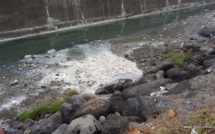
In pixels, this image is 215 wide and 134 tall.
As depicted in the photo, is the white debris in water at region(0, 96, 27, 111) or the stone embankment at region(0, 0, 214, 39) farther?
the stone embankment at region(0, 0, 214, 39)

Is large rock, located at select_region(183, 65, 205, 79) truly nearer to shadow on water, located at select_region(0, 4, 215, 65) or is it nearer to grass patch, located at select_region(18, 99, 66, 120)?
grass patch, located at select_region(18, 99, 66, 120)

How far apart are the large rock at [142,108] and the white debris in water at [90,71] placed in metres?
3.31

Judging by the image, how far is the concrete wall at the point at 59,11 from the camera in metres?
18.7

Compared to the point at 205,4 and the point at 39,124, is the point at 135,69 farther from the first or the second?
the point at 205,4

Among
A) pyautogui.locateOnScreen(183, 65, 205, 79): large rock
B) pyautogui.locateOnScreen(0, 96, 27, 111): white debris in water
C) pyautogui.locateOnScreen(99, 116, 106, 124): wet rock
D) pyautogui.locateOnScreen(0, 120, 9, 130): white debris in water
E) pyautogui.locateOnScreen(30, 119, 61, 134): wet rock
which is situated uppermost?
pyautogui.locateOnScreen(99, 116, 106, 124): wet rock

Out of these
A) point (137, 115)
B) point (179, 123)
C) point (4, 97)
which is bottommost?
point (4, 97)

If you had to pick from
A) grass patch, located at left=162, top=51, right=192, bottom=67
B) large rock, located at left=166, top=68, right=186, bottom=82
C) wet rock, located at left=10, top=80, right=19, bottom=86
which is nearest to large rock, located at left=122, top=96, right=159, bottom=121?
large rock, located at left=166, top=68, right=186, bottom=82

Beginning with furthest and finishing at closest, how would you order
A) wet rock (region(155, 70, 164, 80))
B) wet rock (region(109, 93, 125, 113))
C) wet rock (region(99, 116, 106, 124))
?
wet rock (region(155, 70, 164, 80)), wet rock (region(109, 93, 125, 113)), wet rock (region(99, 116, 106, 124))

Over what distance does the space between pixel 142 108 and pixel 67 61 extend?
24.9 feet

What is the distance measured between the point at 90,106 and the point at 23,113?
3023mm

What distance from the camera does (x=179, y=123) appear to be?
4.53 metres

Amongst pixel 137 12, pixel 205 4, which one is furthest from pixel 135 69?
pixel 205 4

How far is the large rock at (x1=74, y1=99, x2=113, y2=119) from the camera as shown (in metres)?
5.63

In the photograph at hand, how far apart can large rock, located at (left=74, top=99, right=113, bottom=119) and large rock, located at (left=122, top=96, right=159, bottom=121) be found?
46 centimetres
